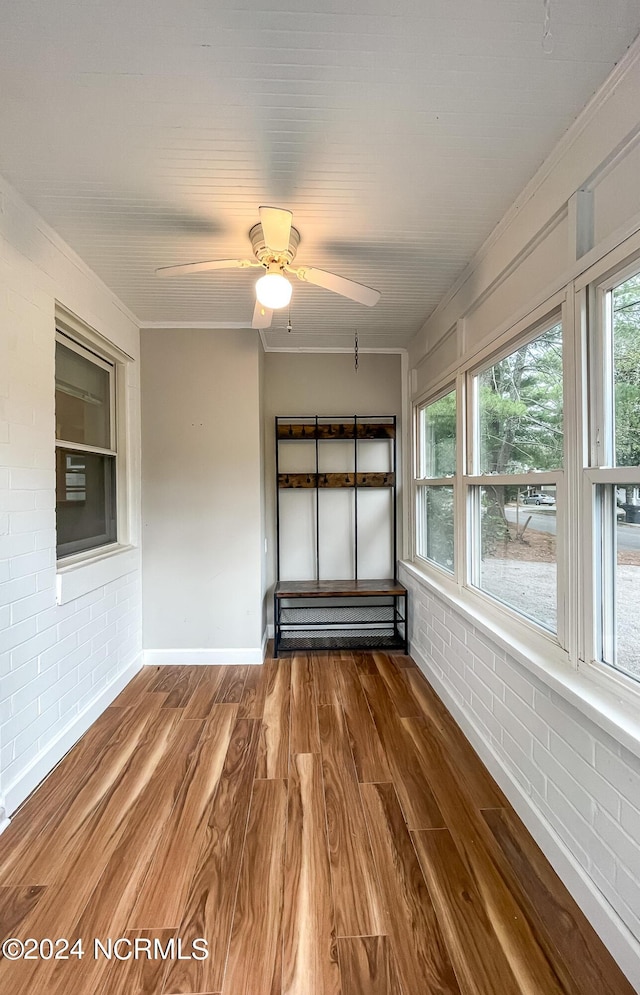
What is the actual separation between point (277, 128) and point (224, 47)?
28cm

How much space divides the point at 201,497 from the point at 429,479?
1702 mm

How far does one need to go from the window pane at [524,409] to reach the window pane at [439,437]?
16.2 inches

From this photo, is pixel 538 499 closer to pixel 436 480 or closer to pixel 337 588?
pixel 436 480

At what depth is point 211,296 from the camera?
103 inches

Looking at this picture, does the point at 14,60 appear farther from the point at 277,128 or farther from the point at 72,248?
the point at 72,248

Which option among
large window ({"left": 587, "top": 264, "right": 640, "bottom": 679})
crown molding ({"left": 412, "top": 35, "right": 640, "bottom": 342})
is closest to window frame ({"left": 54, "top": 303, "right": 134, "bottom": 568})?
crown molding ({"left": 412, "top": 35, "right": 640, "bottom": 342})

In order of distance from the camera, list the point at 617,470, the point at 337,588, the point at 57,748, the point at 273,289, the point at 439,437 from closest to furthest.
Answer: the point at 617,470
the point at 273,289
the point at 57,748
the point at 439,437
the point at 337,588

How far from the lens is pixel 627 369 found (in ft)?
4.25

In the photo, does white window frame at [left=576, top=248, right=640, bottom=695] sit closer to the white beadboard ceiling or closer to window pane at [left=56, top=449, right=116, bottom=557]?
the white beadboard ceiling

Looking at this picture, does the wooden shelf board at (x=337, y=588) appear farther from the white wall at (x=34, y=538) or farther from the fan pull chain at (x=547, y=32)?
the fan pull chain at (x=547, y=32)

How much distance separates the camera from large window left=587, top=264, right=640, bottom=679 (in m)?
1.27

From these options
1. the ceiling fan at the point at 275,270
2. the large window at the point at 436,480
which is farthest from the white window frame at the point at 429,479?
the ceiling fan at the point at 275,270

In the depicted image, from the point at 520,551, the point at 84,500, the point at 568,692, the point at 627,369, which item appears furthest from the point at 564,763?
the point at 84,500

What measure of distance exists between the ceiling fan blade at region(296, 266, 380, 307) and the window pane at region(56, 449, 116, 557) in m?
1.57
